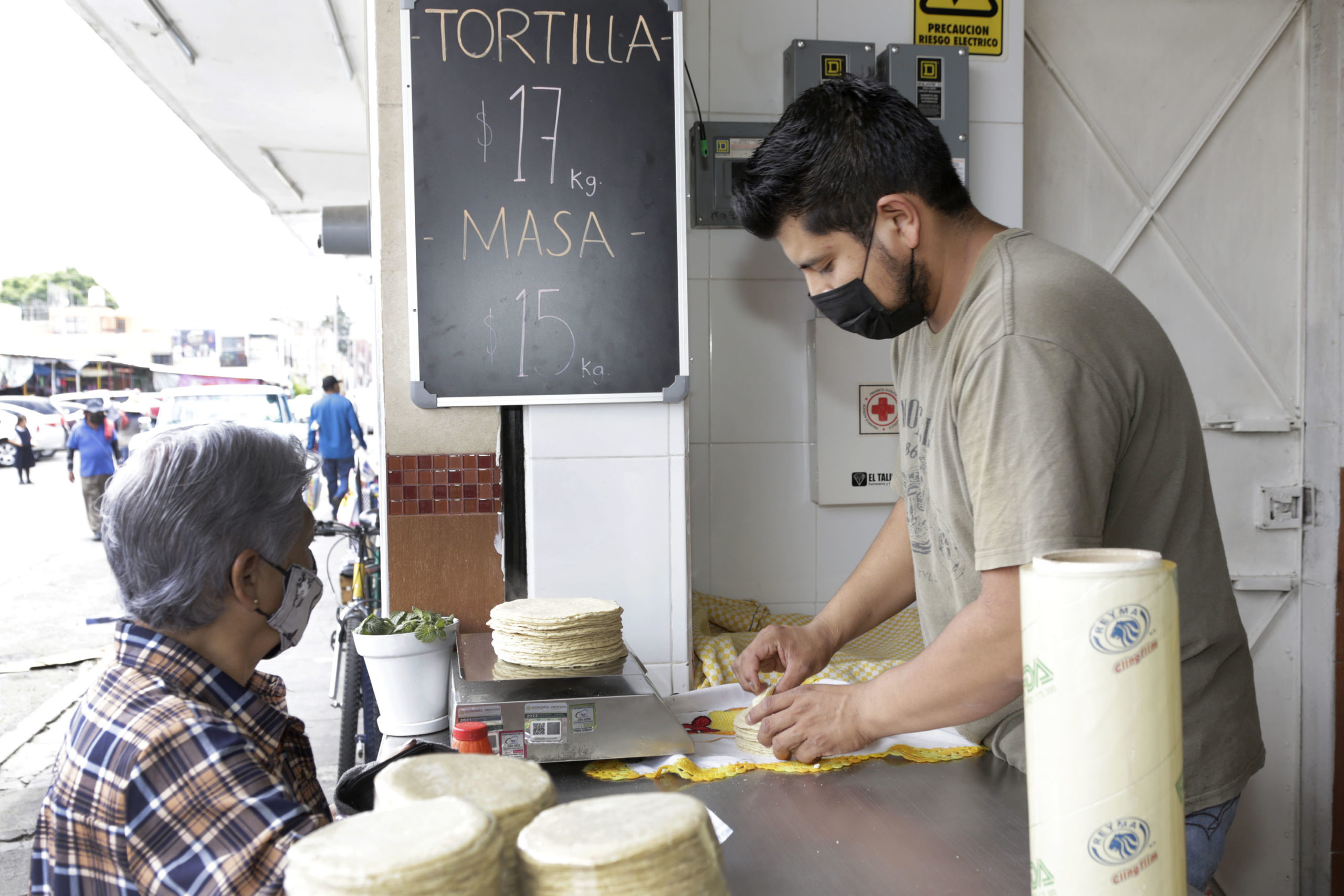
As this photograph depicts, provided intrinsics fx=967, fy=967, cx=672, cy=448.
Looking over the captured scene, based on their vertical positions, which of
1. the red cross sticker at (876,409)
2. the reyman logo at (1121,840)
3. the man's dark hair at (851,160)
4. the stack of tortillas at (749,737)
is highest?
the man's dark hair at (851,160)

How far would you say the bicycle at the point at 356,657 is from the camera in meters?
3.44

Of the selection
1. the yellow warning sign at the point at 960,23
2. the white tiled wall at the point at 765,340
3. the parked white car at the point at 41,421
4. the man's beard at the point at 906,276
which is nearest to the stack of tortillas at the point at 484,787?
the man's beard at the point at 906,276

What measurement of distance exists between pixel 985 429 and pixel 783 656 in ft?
2.47

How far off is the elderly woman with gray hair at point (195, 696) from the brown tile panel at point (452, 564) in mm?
860

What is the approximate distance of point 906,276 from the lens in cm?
154

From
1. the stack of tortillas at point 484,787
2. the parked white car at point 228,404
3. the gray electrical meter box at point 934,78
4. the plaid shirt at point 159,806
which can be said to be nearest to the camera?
the stack of tortillas at point 484,787

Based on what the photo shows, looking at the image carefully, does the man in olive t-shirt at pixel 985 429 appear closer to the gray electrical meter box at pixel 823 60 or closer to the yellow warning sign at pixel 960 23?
the gray electrical meter box at pixel 823 60

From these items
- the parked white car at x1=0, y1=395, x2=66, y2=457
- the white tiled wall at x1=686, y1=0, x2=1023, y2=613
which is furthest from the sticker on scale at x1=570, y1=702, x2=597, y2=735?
the parked white car at x1=0, y1=395, x2=66, y2=457

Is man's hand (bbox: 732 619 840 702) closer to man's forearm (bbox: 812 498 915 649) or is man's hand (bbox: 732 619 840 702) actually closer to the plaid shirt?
man's forearm (bbox: 812 498 915 649)

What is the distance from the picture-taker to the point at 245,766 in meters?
1.06

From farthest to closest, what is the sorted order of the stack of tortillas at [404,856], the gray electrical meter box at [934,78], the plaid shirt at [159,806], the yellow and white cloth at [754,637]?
the gray electrical meter box at [934,78] < the yellow and white cloth at [754,637] < the plaid shirt at [159,806] < the stack of tortillas at [404,856]

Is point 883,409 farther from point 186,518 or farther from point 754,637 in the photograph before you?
point 186,518

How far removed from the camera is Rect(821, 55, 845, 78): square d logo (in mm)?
3049

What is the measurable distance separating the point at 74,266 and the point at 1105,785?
42073mm
